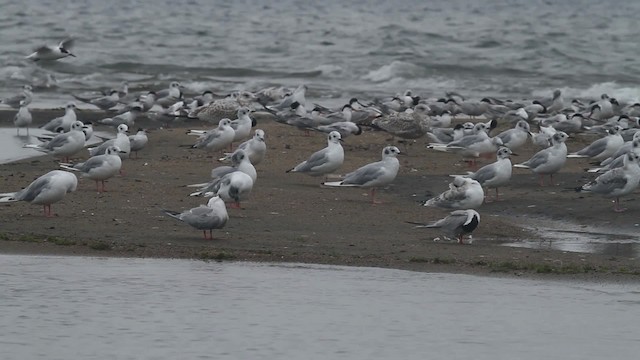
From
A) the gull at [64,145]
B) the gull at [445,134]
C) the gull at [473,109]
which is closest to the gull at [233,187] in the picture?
the gull at [64,145]

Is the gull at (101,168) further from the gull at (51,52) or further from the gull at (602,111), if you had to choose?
the gull at (51,52)

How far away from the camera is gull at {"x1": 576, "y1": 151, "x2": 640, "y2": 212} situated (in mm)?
14398

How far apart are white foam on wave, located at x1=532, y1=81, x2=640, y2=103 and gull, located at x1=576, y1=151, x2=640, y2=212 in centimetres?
1682

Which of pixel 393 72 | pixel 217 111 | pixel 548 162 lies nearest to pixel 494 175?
pixel 548 162

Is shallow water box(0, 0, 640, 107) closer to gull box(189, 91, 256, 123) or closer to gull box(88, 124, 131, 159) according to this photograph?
gull box(189, 91, 256, 123)

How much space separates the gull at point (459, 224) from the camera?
41.0 feet

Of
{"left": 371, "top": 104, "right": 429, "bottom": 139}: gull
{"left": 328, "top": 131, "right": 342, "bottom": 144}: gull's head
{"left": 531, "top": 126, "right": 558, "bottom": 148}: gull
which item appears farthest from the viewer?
{"left": 371, "top": 104, "right": 429, "bottom": 139}: gull

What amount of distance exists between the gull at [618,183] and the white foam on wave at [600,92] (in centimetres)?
1682

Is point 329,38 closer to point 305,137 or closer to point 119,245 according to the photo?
point 305,137

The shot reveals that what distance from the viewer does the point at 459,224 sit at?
1253 centimetres

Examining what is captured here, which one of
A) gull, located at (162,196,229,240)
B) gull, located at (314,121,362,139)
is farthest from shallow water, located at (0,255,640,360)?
gull, located at (314,121,362,139)

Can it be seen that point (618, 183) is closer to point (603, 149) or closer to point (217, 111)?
point (603, 149)

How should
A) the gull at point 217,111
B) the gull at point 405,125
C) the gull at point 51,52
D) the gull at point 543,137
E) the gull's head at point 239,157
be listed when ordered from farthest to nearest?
the gull at point 51,52
the gull at point 217,111
the gull at point 405,125
the gull at point 543,137
the gull's head at point 239,157

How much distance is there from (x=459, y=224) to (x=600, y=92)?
2125 centimetres
